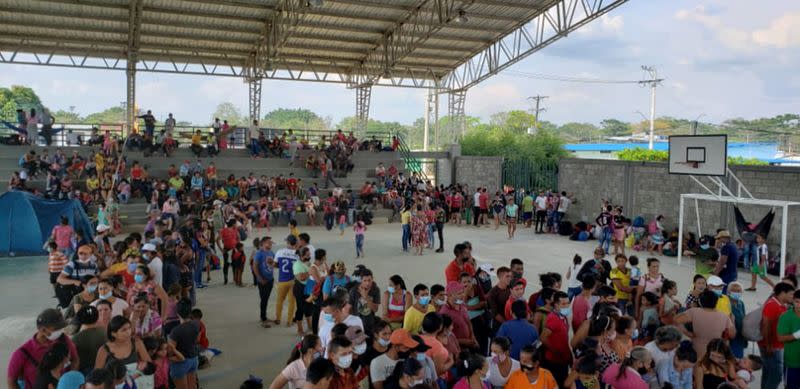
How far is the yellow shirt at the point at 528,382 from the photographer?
13.0ft

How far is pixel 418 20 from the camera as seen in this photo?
21656 mm

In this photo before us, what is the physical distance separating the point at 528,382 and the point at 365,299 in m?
2.32

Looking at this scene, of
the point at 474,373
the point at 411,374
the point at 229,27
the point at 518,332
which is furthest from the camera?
the point at 229,27

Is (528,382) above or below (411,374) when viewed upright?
below

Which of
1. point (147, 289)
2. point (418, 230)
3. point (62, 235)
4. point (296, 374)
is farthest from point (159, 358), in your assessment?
point (418, 230)

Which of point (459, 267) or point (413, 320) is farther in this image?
point (459, 267)

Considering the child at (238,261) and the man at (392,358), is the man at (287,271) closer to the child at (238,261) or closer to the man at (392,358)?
the child at (238,261)

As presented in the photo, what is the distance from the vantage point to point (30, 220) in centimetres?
1291

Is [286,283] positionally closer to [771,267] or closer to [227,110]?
[771,267]

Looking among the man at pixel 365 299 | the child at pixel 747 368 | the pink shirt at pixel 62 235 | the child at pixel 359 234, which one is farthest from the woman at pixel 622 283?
the pink shirt at pixel 62 235

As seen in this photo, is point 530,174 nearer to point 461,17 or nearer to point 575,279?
point 461,17

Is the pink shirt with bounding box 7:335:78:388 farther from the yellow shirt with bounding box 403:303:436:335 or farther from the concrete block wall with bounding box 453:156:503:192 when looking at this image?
the concrete block wall with bounding box 453:156:503:192

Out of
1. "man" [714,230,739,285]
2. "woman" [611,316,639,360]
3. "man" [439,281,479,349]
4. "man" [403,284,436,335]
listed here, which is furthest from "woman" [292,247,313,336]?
"man" [714,230,739,285]

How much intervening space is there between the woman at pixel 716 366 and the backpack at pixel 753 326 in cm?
141
